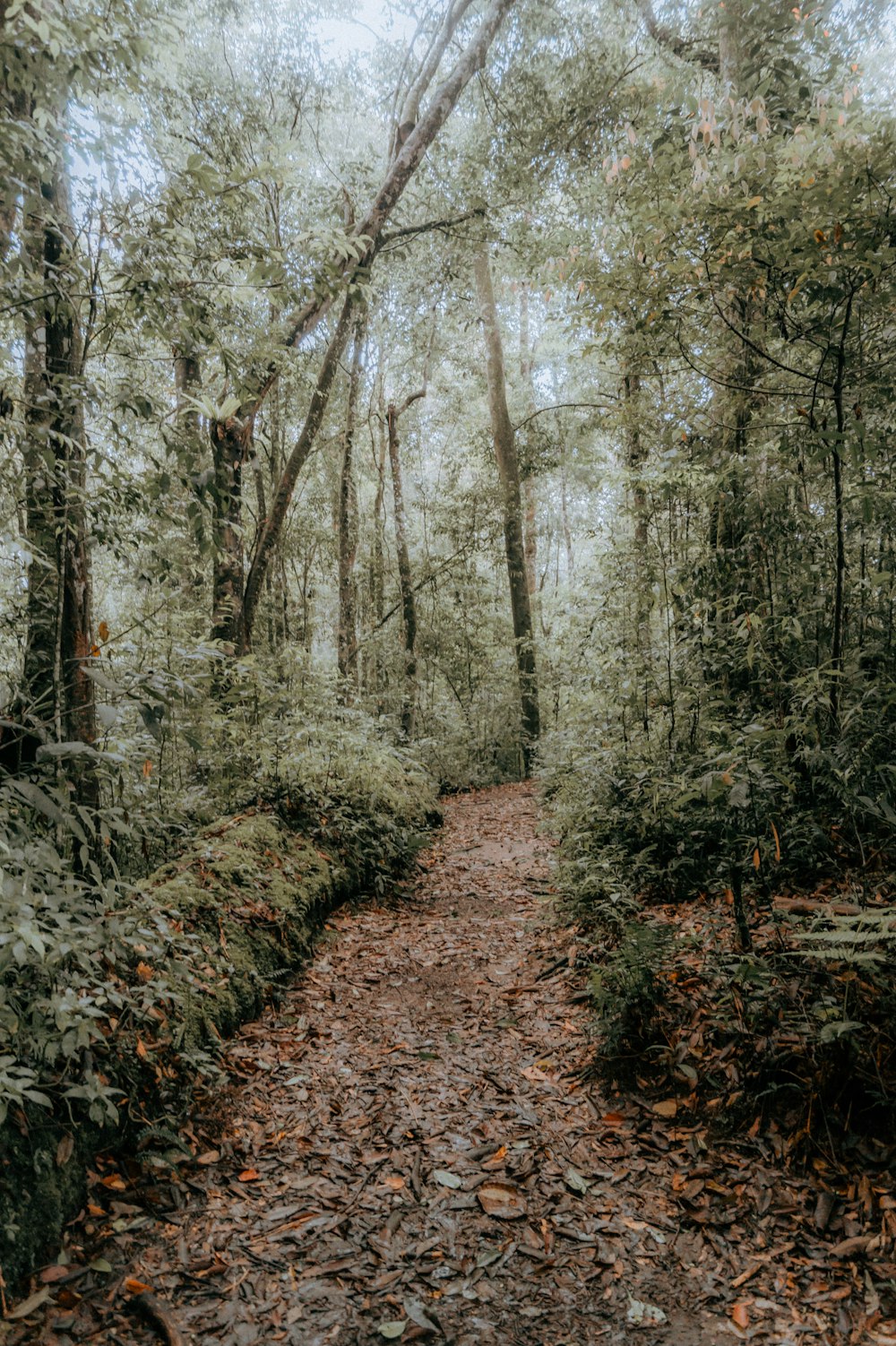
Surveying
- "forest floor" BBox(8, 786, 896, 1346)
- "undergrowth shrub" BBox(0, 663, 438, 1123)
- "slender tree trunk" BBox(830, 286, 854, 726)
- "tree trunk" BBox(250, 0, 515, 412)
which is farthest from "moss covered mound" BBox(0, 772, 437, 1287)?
"tree trunk" BBox(250, 0, 515, 412)

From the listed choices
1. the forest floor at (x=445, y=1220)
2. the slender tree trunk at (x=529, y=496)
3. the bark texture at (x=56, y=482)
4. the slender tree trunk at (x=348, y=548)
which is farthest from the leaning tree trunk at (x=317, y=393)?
the slender tree trunk at (x=529, y=496)

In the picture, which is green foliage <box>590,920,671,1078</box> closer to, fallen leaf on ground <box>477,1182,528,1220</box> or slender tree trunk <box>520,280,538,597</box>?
fallen leaf on ground <box>477,1182,528,1220</box>

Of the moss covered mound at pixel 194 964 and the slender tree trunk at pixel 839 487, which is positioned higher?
the slender tree trunk at pixel 839 487

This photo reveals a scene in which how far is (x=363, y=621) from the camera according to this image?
19047 mm

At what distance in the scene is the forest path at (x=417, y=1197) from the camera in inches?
95.7

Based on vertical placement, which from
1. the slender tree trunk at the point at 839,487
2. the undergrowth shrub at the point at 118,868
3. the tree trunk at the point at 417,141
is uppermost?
the tree trunk at the point at 417,141

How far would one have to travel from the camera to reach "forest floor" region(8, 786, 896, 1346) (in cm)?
239

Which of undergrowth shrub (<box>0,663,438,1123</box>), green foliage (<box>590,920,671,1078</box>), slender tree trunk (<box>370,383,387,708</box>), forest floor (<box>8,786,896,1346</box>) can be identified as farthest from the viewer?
slender tree trunk (<box>370,383,387,708</box>)

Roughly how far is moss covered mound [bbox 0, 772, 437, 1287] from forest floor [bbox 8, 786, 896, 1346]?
0.57ft

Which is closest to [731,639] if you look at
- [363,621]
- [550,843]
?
[550,843]

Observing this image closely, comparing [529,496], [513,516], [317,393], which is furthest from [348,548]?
[529,496]

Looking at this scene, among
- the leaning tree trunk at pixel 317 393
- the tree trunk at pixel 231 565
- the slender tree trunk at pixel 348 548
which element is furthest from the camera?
the slender tree trunk at pixel 348 548

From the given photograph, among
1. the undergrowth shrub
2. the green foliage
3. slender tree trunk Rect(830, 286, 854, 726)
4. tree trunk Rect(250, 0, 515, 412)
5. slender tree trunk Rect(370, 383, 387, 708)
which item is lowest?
the green foliage

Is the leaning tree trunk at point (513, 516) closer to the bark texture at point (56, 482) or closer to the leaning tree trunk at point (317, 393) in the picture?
the leaning tree trunk at point (317, 393)
